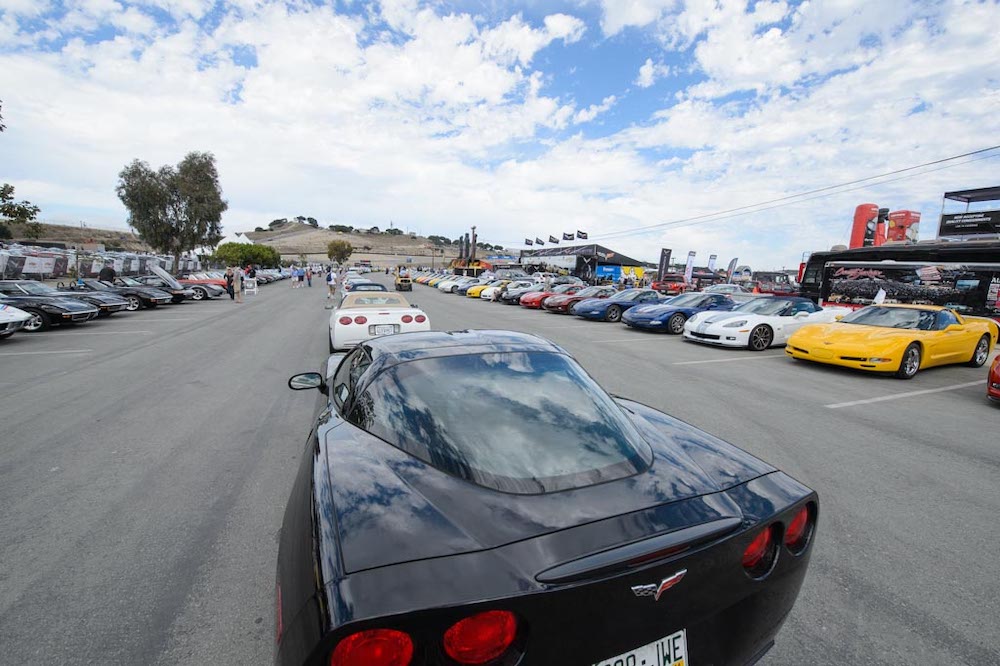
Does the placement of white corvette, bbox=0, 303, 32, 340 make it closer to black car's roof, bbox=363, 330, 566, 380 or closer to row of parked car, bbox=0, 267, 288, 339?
row of parked car, bbox=0, 267, 288, 339

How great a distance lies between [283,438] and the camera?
4512 millimetres

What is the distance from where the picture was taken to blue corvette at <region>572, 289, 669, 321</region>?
16531 mm

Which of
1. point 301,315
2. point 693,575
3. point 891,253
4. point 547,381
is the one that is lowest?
point 301,315

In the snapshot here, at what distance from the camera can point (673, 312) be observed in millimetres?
13656

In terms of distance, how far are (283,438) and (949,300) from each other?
18511mm

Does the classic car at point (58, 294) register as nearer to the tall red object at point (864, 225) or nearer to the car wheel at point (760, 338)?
the car wheel at point (760, 338)

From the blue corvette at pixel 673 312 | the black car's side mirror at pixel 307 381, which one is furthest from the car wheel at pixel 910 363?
the black car's side mirror at pixel 307 381

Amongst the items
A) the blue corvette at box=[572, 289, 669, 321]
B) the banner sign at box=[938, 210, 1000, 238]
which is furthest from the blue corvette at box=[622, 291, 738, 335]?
the banner sign at box=[938, 210, 1000, 238]

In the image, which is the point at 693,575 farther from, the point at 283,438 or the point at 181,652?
the point at 283,438

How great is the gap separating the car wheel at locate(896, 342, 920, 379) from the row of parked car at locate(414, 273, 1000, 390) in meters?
0.02

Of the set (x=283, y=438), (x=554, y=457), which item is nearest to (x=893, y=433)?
(x=554, y=457)

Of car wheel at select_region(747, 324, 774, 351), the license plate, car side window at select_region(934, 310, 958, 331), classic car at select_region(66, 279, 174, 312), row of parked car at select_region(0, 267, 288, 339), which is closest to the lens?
the license plate

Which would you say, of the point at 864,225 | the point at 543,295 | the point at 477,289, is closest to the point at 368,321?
→ the point at 543,295

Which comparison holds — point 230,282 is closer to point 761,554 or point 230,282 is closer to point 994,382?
point 761,554
